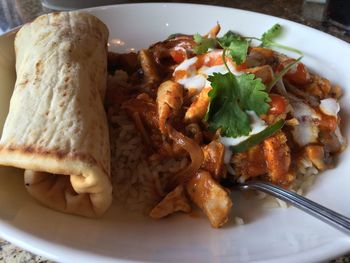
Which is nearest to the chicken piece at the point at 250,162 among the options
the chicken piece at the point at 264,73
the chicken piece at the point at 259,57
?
the chicken piece at the point at 264,73

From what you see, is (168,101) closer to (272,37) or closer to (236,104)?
(236,104)

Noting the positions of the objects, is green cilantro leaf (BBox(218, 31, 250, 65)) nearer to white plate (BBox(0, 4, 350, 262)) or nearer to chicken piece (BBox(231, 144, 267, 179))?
chicken piece (BBox(231, 144, 267, 179))

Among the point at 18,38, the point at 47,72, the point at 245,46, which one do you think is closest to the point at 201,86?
the point at 245,46

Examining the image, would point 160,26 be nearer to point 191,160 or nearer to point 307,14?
point 191,160

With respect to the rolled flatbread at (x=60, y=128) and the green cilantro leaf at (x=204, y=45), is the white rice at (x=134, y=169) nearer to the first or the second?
the rolled flatbread at (x=60, y=128)

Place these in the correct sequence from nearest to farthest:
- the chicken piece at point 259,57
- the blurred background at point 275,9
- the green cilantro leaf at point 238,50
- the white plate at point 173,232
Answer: the white plate at point 173,232 < the green cilantro leaf at point 238,50 < the chicken piece at point 259,57 < the blurred background at point 275,9
